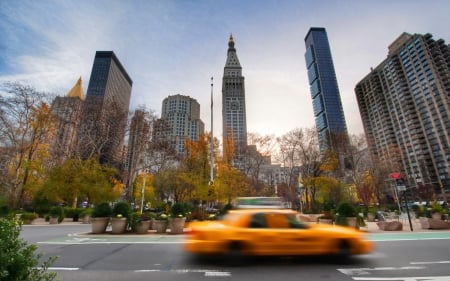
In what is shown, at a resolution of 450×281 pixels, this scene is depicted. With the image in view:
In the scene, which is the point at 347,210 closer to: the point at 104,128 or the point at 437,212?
the point at 437,212

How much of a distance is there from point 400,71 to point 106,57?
143 metres

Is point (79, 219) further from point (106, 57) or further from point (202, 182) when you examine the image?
point (106, 57)

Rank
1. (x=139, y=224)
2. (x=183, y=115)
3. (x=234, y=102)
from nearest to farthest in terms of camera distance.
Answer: (x=139, y=224) → (x=183, y=115) → (x=234, y=102)

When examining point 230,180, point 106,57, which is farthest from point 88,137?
point 106,57

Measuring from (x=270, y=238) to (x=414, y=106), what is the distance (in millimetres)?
129145

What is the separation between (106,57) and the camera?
10869 cm

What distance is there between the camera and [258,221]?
573cm

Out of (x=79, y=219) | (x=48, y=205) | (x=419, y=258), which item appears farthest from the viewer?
(x=48, y=205)

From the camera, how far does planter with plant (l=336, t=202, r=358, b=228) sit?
44.2 feet

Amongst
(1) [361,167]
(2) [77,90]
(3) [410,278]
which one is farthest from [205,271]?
(2) [77,90]

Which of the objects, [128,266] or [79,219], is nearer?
[128,266]

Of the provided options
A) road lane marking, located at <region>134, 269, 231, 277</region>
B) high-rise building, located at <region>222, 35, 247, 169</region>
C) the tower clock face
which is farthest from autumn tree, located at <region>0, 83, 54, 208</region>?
the tower clock face

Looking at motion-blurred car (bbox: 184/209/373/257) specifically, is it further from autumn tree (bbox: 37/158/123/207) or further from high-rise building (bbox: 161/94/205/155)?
high-rise building (bbox: 161/94/205/155)

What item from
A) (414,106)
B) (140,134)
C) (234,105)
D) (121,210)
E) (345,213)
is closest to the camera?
(121,210)
